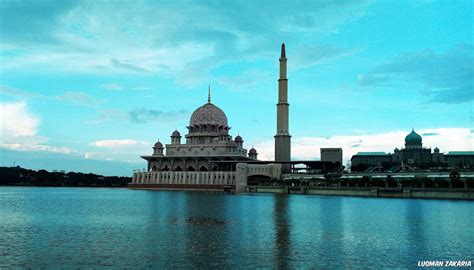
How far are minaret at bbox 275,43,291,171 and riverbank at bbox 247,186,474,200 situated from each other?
13617mm

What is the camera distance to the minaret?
126 metres

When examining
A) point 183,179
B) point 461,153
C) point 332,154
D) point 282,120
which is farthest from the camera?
point 461,153

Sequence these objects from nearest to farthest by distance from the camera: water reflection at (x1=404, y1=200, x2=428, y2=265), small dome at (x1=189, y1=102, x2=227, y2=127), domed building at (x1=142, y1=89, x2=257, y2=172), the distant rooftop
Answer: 1. water reflection at (x1=404, y1=200, x2=428, y2=265)
2. domed building at (x1=142, y1=89, x2=257, y2=172)
3. small dome at (x1=189, y1=102, x2=227, y2=127)
4. the distant rooftop

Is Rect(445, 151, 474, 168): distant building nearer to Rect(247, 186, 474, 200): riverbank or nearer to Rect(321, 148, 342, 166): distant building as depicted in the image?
Rect(321, 148, 342, 166): distant building

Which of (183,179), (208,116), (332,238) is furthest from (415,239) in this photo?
(208,116)

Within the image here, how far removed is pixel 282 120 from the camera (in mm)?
126312

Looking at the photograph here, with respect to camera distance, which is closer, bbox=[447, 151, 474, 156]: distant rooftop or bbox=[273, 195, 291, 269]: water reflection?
bbox=[273, 195, 291, 269]: water reflection

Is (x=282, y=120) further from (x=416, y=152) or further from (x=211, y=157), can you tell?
(x=416, y=152)

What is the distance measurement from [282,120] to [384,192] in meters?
38.4

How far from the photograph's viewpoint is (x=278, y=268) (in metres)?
24.1

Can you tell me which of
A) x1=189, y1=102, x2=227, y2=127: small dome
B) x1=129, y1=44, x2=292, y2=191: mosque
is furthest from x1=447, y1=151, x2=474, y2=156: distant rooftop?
x1=189, y1=102, x2=227, y2=127: small dome

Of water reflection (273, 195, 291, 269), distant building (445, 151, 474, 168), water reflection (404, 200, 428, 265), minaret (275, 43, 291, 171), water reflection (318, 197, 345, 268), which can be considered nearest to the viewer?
water reflection (273, 195, 291, 269)

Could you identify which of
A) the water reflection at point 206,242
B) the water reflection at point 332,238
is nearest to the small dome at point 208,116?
the water reflection at point 332,238

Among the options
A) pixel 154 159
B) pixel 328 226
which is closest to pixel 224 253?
pixel 328 226
